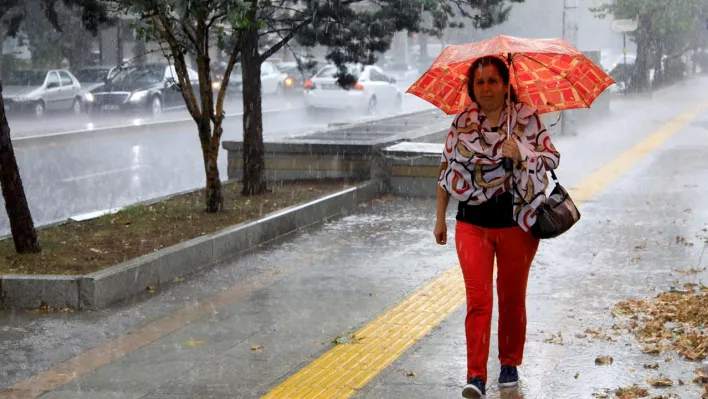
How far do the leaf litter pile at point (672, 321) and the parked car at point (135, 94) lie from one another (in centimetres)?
2492

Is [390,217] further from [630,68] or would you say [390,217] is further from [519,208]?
[630,68]

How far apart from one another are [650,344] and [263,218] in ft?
15.6

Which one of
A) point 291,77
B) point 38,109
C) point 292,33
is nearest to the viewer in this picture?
point 292,33

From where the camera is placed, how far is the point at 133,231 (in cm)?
1003

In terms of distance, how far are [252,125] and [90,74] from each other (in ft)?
80.4

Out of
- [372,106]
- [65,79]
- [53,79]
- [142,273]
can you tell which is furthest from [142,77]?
[142,273]

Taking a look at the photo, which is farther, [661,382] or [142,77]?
[142,77]

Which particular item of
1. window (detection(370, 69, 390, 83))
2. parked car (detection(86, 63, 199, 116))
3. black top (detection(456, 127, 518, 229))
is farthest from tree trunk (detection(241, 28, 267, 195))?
window (detection(370, 69, 390, 83))

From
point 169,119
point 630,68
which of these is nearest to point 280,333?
point 169,119

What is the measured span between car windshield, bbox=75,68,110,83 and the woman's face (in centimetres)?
3119

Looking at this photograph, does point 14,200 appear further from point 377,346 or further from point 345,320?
point 377,346

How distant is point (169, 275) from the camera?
28.6 ft

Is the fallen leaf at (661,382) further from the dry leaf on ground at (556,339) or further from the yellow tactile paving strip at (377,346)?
the yellow tactile paving strip at (377,346)

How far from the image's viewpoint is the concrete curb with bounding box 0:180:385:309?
7.78 metres
